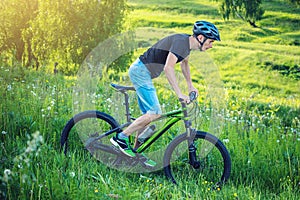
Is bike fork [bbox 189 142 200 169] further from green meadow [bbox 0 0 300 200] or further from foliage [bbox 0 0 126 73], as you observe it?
foliage [bbox 0 0 126 73]

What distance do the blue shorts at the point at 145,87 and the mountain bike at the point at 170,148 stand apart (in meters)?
0.14

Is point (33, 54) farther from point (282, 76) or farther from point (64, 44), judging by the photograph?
point (282, 76)

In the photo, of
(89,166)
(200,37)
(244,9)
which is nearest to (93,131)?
(89,166)

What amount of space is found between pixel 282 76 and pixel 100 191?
17.8m

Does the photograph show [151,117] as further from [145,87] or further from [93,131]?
[93,131]

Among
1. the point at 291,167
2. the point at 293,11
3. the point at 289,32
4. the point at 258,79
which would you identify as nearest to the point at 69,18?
the point at 291,167

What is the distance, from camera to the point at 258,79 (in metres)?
20.5

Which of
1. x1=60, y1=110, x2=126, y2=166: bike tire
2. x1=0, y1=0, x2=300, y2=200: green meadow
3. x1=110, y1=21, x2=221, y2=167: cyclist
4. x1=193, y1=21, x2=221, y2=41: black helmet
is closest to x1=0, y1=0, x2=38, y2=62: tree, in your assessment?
x1=0, y1=0, x2=300, y2=200: green meadow

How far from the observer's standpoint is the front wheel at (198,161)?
5.20 metres

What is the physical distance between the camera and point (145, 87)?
5.21m

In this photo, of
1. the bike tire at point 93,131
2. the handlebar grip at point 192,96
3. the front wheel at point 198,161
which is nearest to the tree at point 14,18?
the bike tire at point 93,131

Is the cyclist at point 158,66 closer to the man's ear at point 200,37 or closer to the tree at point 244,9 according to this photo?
the man's ear at point 200,37

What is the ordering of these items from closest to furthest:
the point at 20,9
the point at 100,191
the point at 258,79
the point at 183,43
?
the point at 100,191, the point at 183,43, the point at 20,9, the point at 258,79

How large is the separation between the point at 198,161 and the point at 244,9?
23.8m
